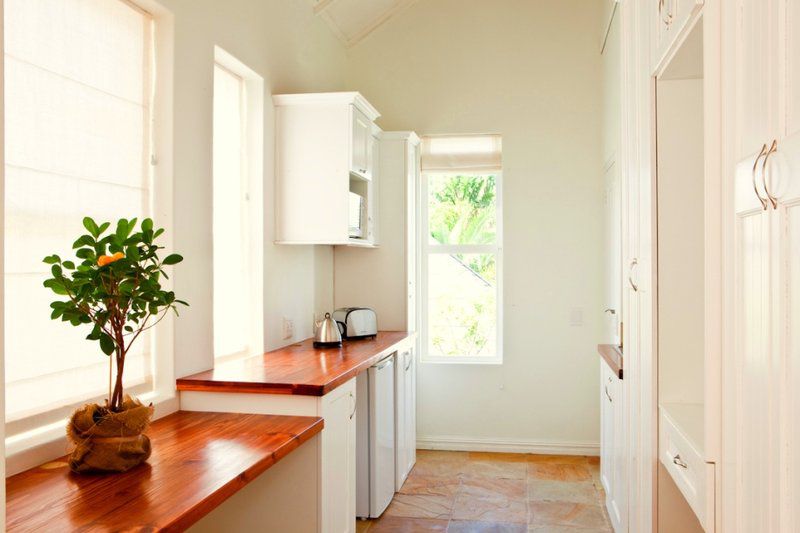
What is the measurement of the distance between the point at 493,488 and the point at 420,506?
23.0 inches

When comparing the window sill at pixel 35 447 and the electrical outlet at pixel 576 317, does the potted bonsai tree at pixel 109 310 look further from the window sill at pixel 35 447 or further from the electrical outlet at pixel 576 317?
the electrical outlet at pixel 576 317

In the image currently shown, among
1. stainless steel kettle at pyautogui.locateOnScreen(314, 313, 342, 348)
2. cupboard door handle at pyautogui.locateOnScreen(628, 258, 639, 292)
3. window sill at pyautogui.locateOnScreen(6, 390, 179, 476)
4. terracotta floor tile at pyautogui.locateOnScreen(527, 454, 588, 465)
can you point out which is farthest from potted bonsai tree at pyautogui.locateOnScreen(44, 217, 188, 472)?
terracotta floor tile at pyautogui.locateOnScreen(527, 454, 588, 465)

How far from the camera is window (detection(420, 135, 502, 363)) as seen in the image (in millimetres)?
5211

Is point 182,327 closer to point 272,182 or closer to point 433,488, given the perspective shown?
point 272,182

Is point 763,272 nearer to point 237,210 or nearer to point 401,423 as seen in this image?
point 237,210

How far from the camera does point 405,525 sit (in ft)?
12.1

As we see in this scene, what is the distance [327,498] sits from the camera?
269 centimetres

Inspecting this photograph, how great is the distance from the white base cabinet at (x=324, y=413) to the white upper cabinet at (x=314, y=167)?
1.15m

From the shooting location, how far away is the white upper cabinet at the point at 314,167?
148 inches

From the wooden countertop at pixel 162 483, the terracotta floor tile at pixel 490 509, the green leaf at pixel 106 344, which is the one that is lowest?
the terracotta floor tile at pixel 490 509

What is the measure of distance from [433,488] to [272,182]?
2.12 metres

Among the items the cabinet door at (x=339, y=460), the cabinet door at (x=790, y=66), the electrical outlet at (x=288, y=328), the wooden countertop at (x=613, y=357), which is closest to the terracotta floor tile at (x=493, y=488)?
the wooden countertop at (x=613, y=357)

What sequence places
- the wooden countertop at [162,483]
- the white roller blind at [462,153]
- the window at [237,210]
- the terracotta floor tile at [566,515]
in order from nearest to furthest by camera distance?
the wooden countertop at [162,483]
the window at [237,210]
the terracotta floor tile at [566,515]
the white roller blind at [462,153]

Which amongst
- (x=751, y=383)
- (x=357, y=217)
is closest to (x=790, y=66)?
(x=751, y=383)
